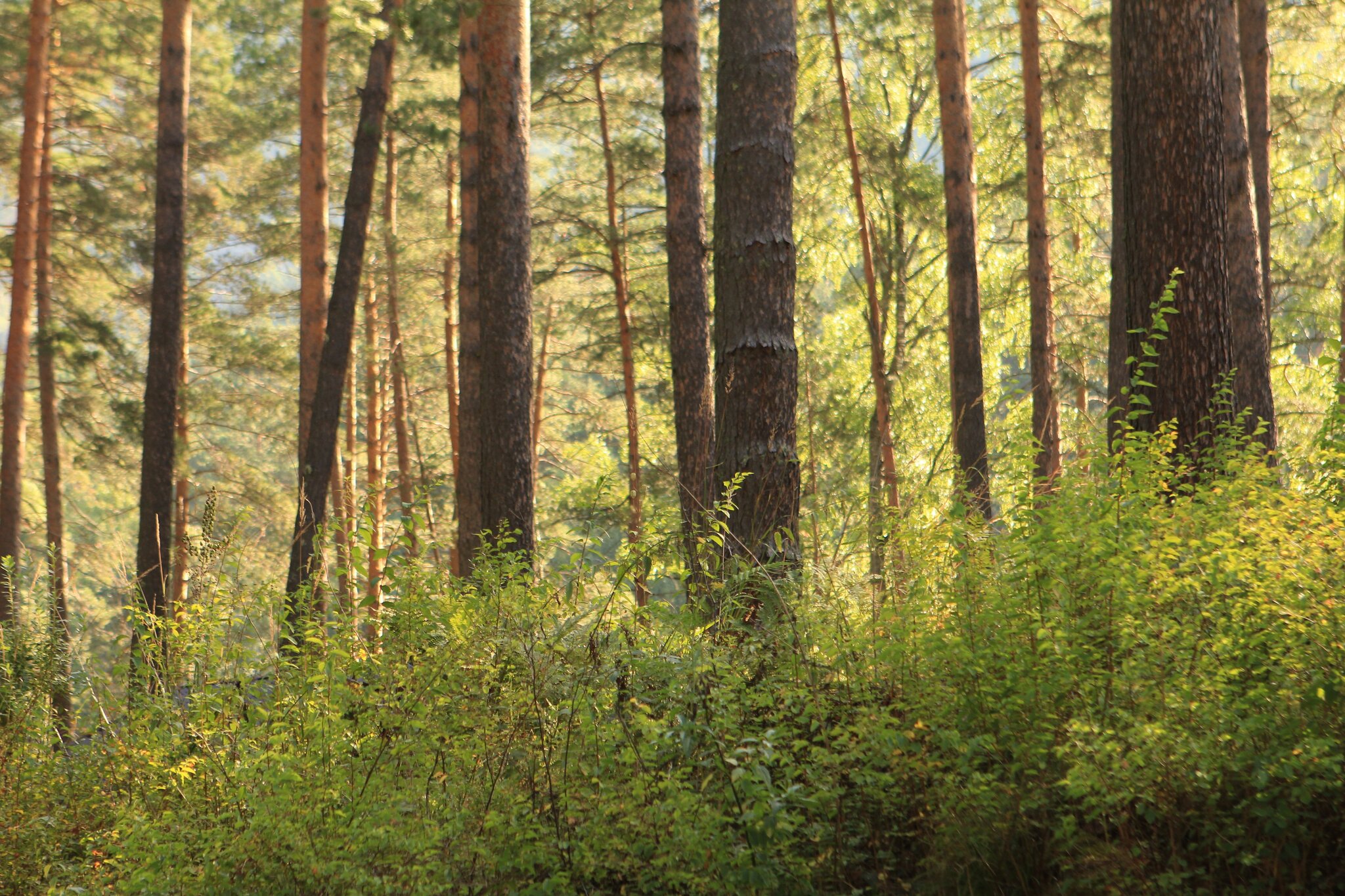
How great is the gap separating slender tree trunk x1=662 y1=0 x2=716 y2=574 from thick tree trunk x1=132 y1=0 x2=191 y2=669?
606 centimetres

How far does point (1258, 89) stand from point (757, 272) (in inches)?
357

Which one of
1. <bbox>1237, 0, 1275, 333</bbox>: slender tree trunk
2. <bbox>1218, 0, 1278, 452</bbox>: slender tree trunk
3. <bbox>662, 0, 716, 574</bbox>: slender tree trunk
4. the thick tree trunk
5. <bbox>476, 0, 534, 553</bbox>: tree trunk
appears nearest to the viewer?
<bbox>476, 0, 534, 553</bbox>: tree trunk

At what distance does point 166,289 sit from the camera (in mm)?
11414

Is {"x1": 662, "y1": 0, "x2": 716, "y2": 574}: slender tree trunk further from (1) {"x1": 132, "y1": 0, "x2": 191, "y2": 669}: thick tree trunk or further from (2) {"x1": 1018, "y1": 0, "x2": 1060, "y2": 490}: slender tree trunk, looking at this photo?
(1) {"x1": 132, "y1": 0, "x2": 191, "y2": 669}: thick tree trunk

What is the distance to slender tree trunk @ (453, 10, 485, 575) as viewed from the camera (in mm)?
9664

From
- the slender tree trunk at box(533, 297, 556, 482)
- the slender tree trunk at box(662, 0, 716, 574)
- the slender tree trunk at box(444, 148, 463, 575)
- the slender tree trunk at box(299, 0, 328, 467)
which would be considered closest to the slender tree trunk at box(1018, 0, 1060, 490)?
the slender tree trunk at box(662, 0, 716, 574)

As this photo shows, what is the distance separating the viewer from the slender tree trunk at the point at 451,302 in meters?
19.1

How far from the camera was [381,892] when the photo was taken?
2.92m

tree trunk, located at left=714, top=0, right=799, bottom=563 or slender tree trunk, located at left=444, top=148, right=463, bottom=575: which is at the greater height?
slender tree trunk, located at left=444, top=148, right=463, bottom=575

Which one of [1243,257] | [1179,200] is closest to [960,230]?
[1243,257]

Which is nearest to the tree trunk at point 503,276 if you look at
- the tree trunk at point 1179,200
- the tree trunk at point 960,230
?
the tree trunk at point 1179,200

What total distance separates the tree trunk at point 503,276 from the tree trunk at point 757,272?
224 cm

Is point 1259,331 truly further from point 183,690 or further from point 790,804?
point 183,690

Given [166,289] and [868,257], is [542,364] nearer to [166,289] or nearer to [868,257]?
[868,257]
